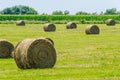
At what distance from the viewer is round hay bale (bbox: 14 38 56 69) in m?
21.2

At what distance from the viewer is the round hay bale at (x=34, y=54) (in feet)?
69.7

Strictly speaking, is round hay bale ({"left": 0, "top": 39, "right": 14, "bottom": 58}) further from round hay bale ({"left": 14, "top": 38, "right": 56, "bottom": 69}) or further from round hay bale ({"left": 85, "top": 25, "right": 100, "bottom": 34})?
round hay bale ({"left": 85, "top": 25, "right": 100, "bottom": 34})

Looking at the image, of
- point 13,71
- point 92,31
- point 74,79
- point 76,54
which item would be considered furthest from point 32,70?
point 92,31

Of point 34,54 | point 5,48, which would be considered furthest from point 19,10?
point 34,54

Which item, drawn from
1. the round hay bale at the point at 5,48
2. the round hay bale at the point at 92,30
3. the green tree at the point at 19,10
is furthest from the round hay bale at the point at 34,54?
the green tree at the point at 19,10

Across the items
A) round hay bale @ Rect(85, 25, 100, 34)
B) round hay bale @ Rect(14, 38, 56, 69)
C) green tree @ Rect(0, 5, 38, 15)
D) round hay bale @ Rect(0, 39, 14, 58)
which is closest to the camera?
round hay bale @ Rect(14, 38, 56, 69)

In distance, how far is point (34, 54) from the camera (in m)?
21.5

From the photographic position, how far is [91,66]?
22.6 metres

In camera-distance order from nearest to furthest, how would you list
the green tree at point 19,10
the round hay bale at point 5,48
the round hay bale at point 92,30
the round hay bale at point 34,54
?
1. the round hay bale at point 34,54
2. the round hay bale at point 5,48
3. the round hay bale at point 92,30
4. the green tree at point 19,10

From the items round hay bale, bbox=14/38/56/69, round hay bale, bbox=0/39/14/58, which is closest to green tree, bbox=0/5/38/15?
round hay bale, bbox=0/39/14/58

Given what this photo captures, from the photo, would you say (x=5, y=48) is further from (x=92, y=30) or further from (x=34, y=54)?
(x=92, y=30)

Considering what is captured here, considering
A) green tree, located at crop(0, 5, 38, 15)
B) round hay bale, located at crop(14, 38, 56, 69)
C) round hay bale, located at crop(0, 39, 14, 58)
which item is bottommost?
green tree, located at crop(0, 5, 38, 15)

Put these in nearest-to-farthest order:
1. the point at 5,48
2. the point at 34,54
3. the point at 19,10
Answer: the point at 34,54
the point at 5,48
the point at 19,10

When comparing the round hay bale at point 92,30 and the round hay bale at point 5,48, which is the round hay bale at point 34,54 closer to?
the round hay bale at point 5,48
